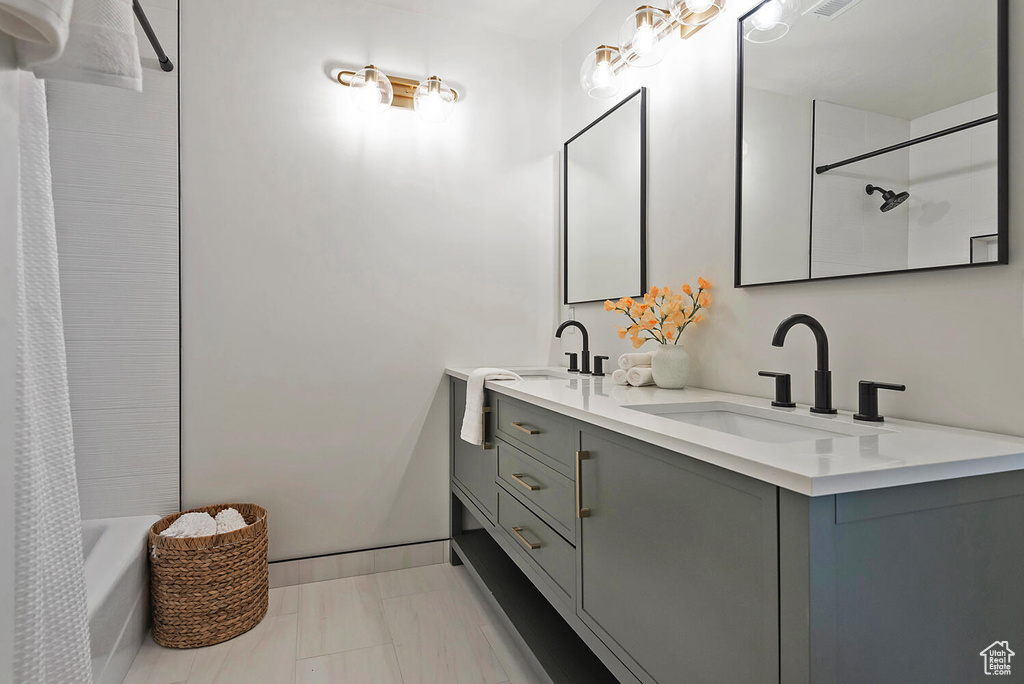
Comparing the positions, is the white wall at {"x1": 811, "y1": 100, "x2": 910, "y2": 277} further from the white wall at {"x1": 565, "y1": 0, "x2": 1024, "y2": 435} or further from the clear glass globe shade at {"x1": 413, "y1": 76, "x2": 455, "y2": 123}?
the clear glass globe shade at {"x1": 413, "y1": 76, "x2": 455, "y2": 123}

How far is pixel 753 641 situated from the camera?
838 millimetres

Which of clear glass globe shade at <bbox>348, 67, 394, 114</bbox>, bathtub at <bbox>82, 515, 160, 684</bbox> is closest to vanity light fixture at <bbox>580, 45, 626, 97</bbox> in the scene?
clear glass globe shade at <bbox>348, 67, 394, 114</bbox>

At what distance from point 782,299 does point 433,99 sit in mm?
1641

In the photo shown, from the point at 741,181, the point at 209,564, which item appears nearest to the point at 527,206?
the point at 741,181

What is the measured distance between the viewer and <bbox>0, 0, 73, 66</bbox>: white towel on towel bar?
567 mm

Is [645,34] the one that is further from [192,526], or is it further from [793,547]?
[192,526]

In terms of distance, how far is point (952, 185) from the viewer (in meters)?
1.09

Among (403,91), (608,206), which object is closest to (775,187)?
(608,206)

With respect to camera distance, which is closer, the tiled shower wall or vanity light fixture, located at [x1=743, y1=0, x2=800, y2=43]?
vanity light fixture, located at [x1=743, y1=0, x2=800, y2=43]

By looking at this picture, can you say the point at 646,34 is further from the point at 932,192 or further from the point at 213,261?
the point at 213,261

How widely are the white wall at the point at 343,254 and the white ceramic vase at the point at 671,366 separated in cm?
103

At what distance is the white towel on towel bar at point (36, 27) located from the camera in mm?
567

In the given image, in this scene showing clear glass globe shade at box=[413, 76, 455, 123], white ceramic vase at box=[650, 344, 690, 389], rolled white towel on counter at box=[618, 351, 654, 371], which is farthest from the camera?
clear glass globe shade at box=[413, 76, 455, 123]

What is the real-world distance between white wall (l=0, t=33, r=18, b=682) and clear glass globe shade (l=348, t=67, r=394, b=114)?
1745 millimetres
